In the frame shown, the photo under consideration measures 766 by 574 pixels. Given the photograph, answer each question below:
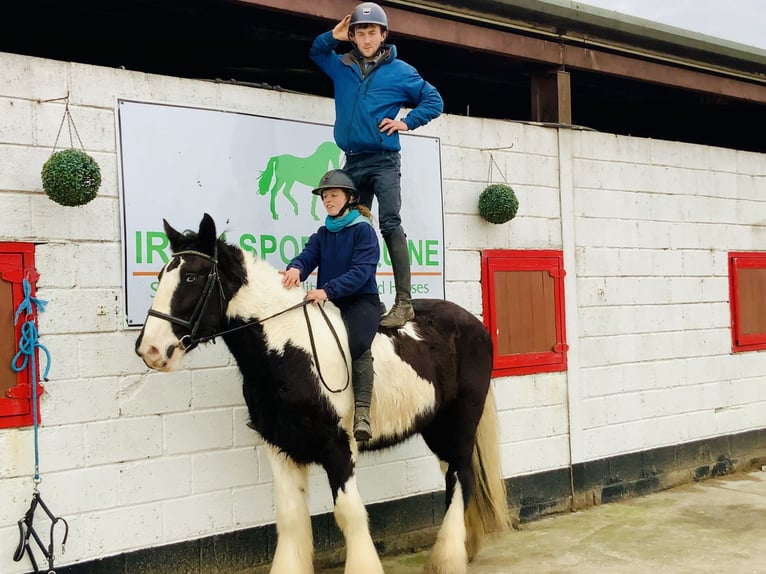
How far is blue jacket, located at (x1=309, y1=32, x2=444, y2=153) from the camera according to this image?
429 cm

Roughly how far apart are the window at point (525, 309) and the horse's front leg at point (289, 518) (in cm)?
213

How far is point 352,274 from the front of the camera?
3803 mm

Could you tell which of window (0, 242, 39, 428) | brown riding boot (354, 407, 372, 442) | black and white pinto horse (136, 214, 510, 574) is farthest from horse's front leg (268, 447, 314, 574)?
window (0, 242, 39, 428)

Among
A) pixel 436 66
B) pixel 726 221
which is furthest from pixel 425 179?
pixel 726 221

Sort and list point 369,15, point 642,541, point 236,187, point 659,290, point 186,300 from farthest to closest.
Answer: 1. point 659,290
2. point 642,541
3. point 236,187
4. point 369,15
5. point 186,300

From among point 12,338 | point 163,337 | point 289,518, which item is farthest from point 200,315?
point 289,518

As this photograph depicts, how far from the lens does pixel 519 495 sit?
18.7 feet

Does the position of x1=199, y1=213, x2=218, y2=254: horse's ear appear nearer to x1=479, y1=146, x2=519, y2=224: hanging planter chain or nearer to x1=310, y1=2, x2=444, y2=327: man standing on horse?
x1=310, y1=2, x2=444, y2=327: man standing on horse

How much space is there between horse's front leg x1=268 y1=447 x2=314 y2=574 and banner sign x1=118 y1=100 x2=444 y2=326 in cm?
108

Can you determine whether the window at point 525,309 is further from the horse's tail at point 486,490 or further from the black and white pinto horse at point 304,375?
the black and white pinto horse at point 304,375

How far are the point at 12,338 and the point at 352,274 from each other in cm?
163

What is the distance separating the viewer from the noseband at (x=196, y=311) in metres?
3.41

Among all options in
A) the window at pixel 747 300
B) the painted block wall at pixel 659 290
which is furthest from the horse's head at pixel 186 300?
the window at pixel 747 300

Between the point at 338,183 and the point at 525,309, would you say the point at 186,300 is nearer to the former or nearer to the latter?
the point at 338,183
